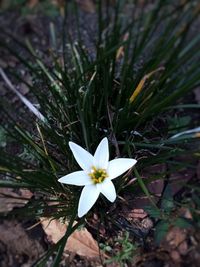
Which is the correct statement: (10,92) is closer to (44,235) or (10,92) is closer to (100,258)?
(44,235)

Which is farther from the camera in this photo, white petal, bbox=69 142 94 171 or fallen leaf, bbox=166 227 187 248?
fallen leaf, bbox=166 227 187 248

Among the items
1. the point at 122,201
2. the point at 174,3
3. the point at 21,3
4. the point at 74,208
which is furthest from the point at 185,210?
the point at 21,3

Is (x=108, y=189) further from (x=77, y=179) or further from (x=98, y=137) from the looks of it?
(x=98, y=137)

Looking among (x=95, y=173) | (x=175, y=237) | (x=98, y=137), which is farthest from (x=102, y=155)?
(x=175, y=237)

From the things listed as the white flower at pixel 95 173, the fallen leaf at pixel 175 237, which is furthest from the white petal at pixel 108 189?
the fallen leaf at pixel 175 237

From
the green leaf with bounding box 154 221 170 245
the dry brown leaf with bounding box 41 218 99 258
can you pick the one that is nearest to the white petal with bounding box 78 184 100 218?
the dry brown leaf with bounding box 41 218 99 258

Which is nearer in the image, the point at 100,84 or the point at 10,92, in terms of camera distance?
the point at 100,84

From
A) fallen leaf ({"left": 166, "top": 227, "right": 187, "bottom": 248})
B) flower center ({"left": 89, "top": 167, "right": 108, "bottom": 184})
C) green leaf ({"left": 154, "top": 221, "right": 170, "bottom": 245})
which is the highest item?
flower center ({"left": 89, "top": 167, "right": 108, "bottom": 184})

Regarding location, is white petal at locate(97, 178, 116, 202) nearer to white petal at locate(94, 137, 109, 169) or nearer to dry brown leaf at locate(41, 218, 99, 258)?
white petal at locate(94, 137, 109, 169)
